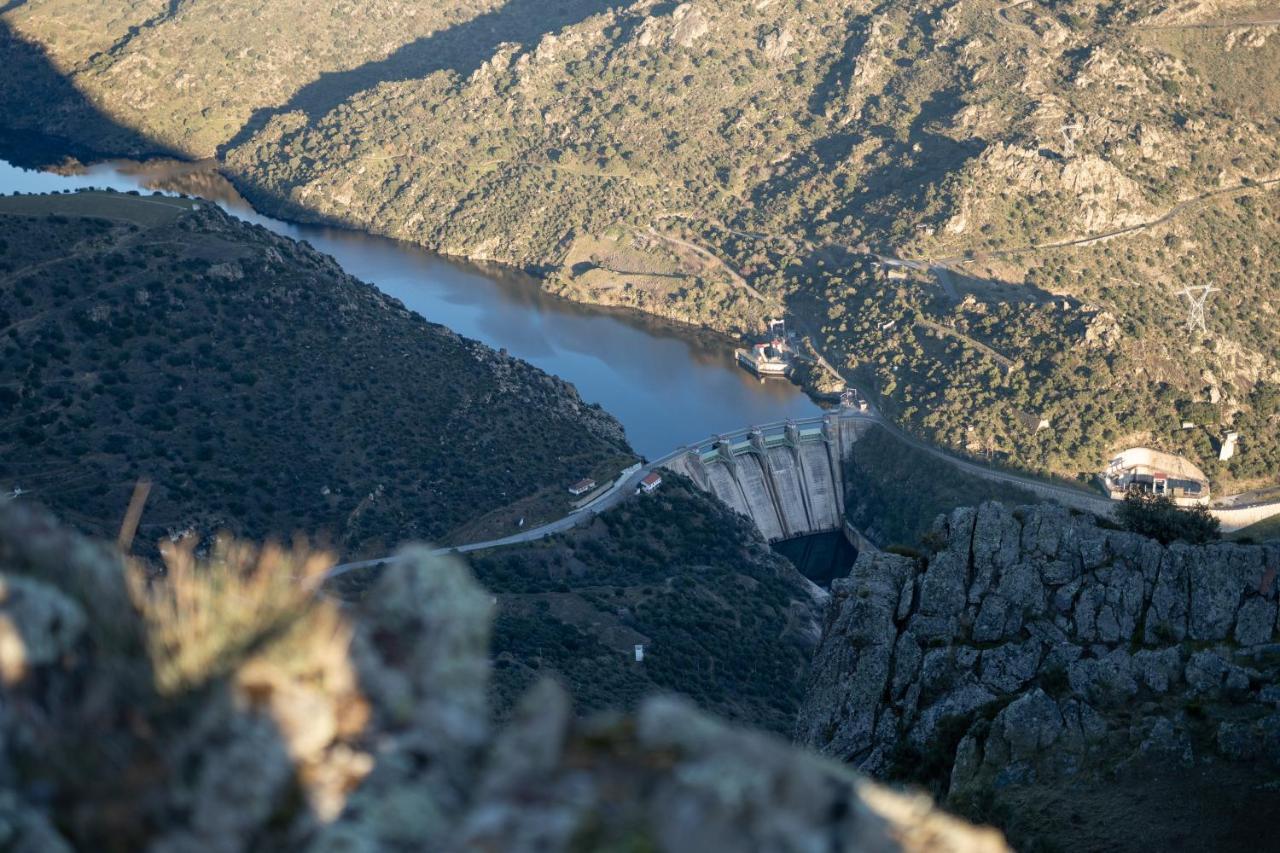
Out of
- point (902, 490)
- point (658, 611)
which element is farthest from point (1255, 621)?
point (902, 490)

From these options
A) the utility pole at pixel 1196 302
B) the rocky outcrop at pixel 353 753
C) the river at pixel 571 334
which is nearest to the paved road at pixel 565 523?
the river at pixel 571 334

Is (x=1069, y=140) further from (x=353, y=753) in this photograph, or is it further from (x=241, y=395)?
(x=353, y=753)

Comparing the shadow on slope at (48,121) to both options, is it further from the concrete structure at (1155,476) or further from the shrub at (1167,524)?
the shrub at (1167,524)

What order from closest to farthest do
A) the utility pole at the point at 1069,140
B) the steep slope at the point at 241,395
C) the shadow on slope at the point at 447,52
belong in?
the steep slope at the point at 241,395 → the utility pole at the point at 1069,140 → the shadow on slope at the point at 447,52

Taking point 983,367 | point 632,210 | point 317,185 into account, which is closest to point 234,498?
point 983,367

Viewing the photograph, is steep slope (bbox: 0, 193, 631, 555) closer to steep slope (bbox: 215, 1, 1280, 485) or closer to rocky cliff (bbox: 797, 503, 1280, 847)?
rocky cliff (bbox: 797, 503, 1280, 847)

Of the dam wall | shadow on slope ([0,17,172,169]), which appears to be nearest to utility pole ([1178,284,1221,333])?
the dam wall
